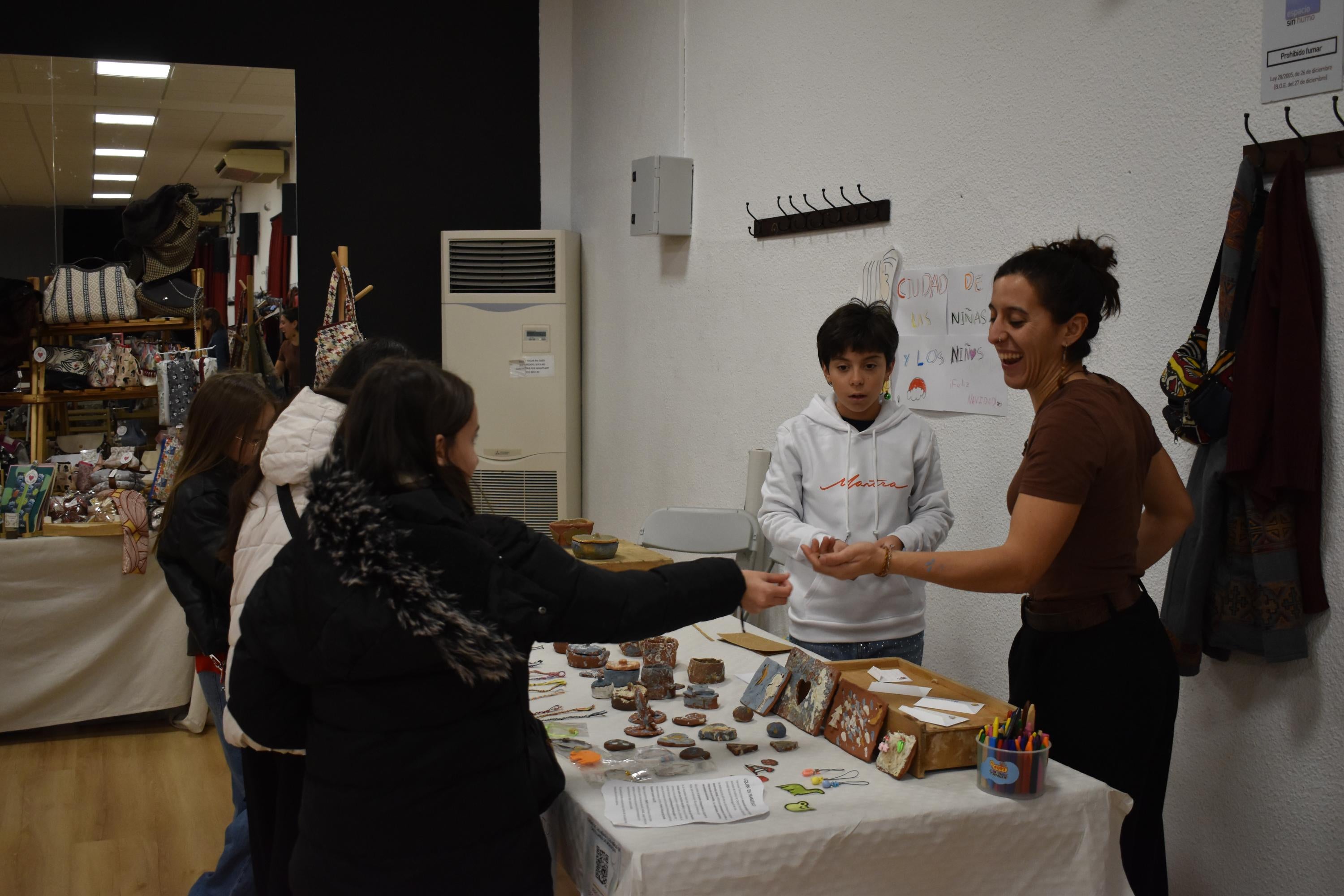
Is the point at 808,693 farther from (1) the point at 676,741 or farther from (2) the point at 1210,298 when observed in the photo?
(2) the point at 1210,298

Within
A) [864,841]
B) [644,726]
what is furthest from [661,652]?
[864,841]

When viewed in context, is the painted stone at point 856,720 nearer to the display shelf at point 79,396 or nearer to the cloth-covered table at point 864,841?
the cloth-covered table at point 864,841

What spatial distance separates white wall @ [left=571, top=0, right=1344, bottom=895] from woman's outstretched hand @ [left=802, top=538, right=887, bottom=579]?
2.33ft

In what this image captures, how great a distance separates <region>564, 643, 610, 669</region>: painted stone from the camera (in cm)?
247

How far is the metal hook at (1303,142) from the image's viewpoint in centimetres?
210

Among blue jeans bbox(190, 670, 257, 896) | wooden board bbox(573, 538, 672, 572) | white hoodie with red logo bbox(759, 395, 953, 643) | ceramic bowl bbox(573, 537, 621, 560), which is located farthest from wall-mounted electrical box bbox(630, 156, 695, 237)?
blue jeans bbox(190, 670, 257, 896)

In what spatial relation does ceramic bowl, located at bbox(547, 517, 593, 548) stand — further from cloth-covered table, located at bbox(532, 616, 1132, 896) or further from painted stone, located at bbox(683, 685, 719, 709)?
cloth-covered table, located at bbox(532, 616, 1132, 896)

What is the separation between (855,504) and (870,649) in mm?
345

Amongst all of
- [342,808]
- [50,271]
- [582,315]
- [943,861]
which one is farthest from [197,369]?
[943,861]

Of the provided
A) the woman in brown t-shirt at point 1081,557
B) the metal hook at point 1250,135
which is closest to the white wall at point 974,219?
the metal hook at point 1250,135

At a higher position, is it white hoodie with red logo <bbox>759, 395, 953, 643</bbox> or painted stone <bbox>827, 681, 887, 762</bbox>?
white hoodie with red logo <bbox>759, 395, 953, 643</bbox>

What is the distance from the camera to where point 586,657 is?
8.10ft

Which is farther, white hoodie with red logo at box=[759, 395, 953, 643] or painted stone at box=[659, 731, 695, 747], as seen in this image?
white hoodie with red logo at box=[759, 395, 953, 643]

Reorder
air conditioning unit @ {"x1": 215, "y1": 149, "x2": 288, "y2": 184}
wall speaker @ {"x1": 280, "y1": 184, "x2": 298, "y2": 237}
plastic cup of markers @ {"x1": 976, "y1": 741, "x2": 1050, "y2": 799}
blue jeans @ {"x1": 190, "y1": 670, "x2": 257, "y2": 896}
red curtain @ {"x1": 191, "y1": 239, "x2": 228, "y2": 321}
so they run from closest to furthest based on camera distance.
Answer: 1. plastic cup of markers @ {"x1": 976, "y1": 741, "x2": 1050, "y2": 799}
2. blue jeans @ {"x1": 190, "y1": 670, "x2": 257, "y2": 896}
3. red curtain @ {"x1": 191, "y1": 239, "x2": 228, "y2": 321}
4. air conditioning unit @ {"x1": 215, "y1": 149, "x2": 288, "y2": 184}
5. wall speaker @ {"x1": 280, "y1": 184, "x2": 298, "y2": 237}
